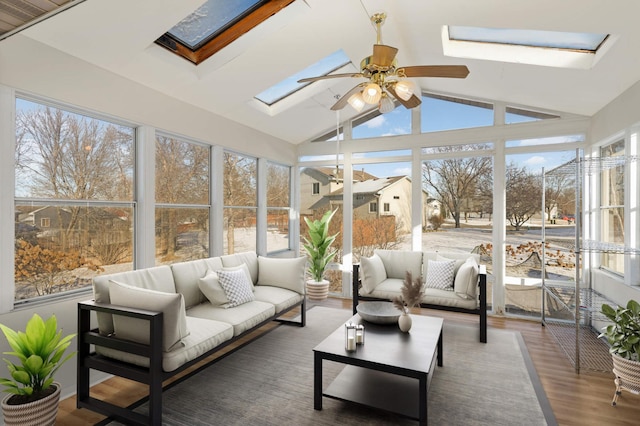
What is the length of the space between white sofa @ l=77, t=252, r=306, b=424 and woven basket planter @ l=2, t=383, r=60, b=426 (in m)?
0.32

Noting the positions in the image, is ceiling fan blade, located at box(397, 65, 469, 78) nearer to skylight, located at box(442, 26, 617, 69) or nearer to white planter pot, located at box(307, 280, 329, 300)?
skylight, located at box(442, 26, 617, 69)

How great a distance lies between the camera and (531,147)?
4508mm

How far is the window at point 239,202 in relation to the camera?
4668mm

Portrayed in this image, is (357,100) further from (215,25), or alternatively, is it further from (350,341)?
(350,341)

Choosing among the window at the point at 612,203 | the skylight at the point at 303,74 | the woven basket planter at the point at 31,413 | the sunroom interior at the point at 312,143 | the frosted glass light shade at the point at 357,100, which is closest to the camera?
the woven basket planter at the point at 31,413

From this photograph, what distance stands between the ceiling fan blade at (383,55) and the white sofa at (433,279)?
239cm

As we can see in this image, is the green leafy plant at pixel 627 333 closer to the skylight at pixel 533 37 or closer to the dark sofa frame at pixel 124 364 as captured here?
the skylight at pixel 533 37

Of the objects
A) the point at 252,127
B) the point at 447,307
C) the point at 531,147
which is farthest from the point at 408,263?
the point at 252,127

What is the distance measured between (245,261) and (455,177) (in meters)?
3.22

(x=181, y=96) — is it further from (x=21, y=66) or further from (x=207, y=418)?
(x=207, y=418)

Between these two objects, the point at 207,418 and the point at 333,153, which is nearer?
the point at 207,418

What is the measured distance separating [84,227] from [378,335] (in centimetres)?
270

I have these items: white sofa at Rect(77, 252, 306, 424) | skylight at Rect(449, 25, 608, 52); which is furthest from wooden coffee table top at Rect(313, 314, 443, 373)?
skylight at Rect(449, 25, 608, 52)

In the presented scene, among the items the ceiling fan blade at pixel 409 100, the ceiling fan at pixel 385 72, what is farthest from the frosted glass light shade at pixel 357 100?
the ceiling fan blade at pixel 409 100
